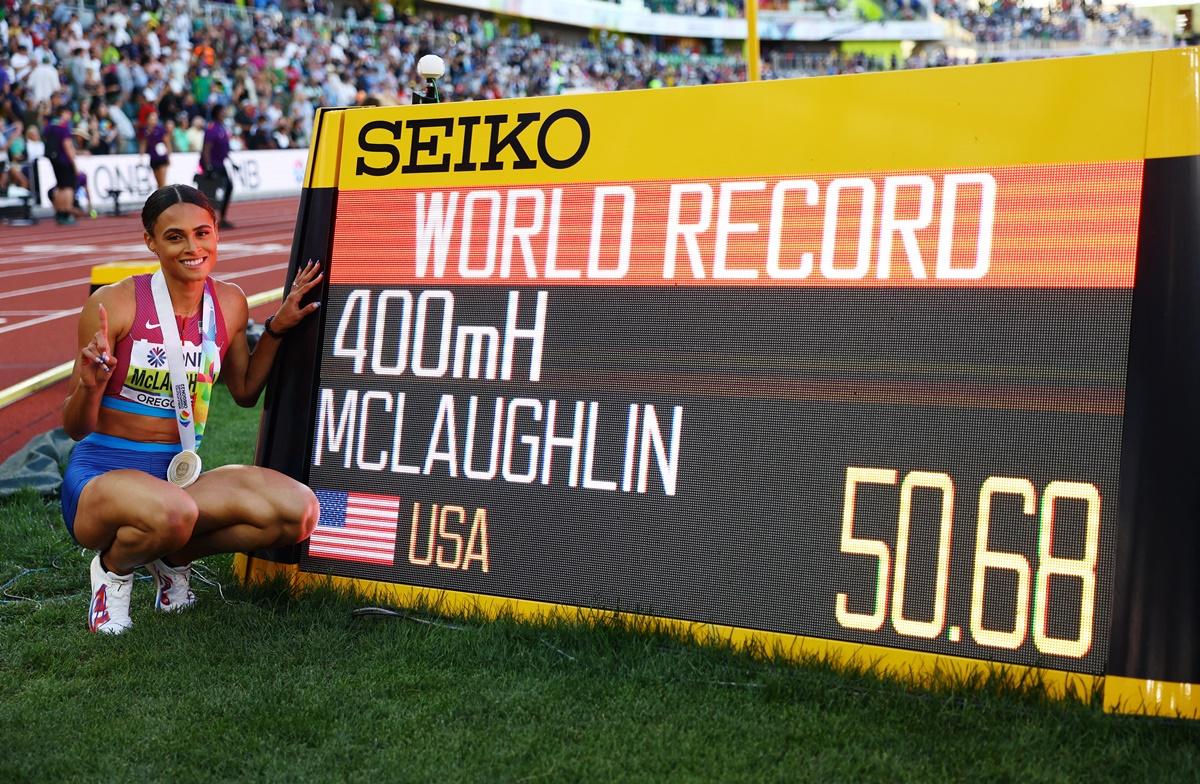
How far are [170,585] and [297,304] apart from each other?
3.52ft

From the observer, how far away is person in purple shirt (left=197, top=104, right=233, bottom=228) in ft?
68.1

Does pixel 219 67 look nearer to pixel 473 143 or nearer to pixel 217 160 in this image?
pixel 217 160

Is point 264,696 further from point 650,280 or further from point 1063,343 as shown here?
point 1063,343

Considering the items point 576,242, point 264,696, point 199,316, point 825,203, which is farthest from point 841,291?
point 199,316

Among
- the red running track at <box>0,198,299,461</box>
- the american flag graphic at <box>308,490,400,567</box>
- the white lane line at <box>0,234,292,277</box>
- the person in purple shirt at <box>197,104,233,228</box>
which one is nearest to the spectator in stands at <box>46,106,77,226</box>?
the red running track at <box>0,198,299,461</box>

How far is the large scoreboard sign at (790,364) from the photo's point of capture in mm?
3109

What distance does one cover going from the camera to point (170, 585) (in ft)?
14.2

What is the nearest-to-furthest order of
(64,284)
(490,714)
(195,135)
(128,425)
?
(490,714) → (128,425) → (64,284) → (195,135)

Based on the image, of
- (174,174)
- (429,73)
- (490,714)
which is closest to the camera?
(490,714)

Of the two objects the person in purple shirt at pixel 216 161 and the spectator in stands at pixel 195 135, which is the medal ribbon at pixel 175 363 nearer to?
the person in purple shirt at pixel 216 161

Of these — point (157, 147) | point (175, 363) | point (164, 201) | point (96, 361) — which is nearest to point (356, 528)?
point (175, 363)

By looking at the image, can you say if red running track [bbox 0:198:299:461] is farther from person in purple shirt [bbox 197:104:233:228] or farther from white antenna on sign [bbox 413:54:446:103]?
white antenna on sign [bbox 413:54:446:103]

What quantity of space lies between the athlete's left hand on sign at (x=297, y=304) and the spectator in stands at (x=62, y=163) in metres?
16.4

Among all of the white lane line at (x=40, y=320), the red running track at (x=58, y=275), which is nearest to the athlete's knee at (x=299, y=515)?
the red running track at (x=58, y=275)
